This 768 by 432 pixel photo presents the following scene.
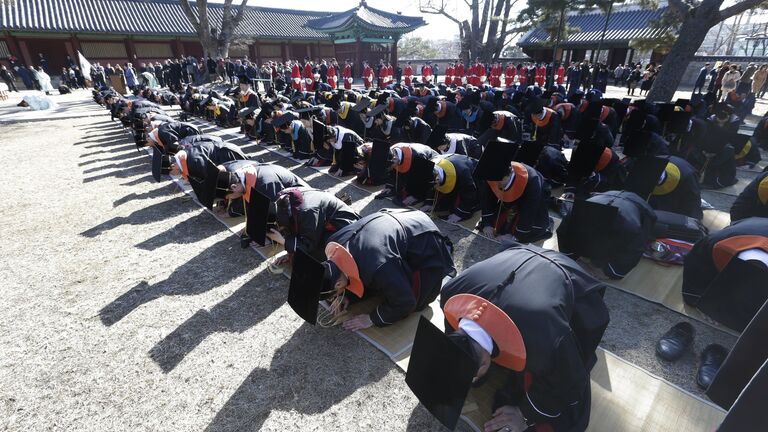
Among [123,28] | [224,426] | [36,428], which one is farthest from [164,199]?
[123,28]

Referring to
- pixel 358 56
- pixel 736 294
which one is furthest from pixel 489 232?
pixel 358 56

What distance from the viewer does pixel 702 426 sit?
223cm

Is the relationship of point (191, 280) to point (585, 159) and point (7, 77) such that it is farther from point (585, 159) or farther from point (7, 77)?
point (7, 77)

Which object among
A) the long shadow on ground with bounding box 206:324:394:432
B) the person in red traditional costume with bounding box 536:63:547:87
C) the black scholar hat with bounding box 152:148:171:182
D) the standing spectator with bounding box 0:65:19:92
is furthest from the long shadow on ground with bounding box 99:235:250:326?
the standing spectator with bounding box 0:65:19:92

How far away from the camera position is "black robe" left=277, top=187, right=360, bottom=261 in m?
3.46

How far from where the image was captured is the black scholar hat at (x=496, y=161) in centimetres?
406

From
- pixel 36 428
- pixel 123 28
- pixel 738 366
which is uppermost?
pixel 123 28

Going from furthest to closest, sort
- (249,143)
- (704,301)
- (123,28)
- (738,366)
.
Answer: (123,28), (249,143), (704,301), (738,366)

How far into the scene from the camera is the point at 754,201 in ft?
12.4

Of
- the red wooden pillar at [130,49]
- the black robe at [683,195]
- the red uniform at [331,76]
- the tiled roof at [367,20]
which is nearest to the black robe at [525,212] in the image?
the black robe at [683,195]

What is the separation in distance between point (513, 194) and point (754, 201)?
2.39 m

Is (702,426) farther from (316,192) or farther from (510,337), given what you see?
(316,192)

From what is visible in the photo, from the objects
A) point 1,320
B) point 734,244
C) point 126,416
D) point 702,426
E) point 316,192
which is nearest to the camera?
point 702,426

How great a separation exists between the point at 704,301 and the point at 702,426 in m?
1.09
